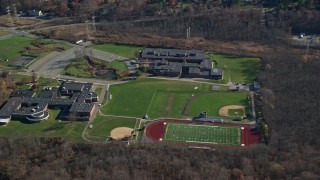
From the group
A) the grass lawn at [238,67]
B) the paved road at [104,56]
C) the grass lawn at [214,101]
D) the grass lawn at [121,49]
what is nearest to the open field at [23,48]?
the paved road at [104,56]

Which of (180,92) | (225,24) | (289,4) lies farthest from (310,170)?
(289,4)

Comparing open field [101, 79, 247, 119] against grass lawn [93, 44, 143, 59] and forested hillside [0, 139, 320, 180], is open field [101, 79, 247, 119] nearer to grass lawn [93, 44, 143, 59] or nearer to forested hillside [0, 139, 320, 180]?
forested hillside [0, 139, 320, 180]

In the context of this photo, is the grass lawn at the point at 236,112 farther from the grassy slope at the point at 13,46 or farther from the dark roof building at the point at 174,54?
the grassy slope at the point at 13,46

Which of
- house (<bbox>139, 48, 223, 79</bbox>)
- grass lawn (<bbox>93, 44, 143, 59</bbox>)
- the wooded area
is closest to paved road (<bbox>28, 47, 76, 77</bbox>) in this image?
grass lawn (<bbox>93, 44, 143, 59</bbox>)

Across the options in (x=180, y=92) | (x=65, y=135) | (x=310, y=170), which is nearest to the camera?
(x=310, y=170)

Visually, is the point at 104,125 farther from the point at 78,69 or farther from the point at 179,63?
the point at 179,63

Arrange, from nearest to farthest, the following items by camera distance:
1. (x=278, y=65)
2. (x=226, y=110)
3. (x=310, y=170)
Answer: (x=310, y=170) < (x=226, y=110) < (x=278, y=65)

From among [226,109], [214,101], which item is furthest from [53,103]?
[226,109]

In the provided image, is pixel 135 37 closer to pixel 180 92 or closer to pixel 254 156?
pixel 180 92
